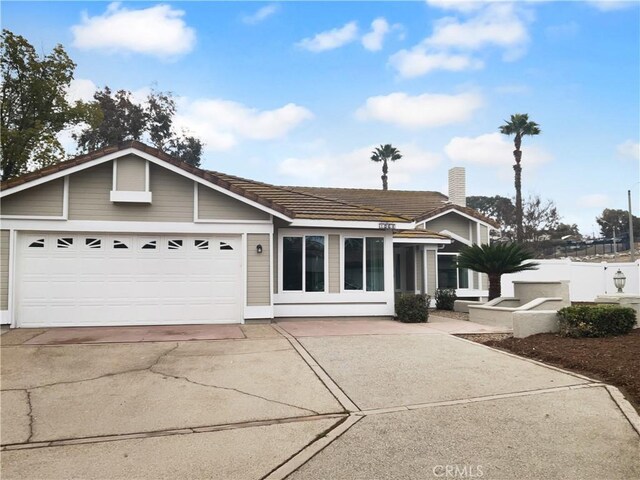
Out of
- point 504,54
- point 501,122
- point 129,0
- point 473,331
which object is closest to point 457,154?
point 501,122

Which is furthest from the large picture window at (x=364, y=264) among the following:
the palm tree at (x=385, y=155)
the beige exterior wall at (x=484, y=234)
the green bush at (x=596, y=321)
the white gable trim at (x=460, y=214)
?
the palm tree at (x=385, y=155)

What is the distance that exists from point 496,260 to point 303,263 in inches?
227

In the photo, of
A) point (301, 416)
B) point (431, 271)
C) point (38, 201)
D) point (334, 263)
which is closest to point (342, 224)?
point (334, 263)

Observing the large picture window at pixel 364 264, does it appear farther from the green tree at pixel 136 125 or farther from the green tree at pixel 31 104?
the green tree at pixel 136 125

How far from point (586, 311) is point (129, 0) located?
41.6ft

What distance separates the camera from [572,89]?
1415 centimetres

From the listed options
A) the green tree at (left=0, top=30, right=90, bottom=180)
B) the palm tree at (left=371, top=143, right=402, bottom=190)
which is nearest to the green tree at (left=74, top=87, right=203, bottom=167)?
the green tree at (left=0, top=30, right=90, bottom=180)

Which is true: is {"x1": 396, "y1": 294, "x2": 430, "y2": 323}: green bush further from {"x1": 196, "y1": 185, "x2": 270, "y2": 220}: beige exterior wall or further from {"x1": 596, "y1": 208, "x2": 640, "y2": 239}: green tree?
{"x1": 596, "y1": 208, "x2": 640, "y2": 239}: green tree

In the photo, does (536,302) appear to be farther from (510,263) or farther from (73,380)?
(73,380)

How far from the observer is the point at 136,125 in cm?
3328

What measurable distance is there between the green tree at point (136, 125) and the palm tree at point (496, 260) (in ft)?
83.6

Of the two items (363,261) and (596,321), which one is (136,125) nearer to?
(363,261)

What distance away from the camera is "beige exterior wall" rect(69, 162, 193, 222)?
10.7 meters

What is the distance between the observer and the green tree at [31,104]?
734 inches
